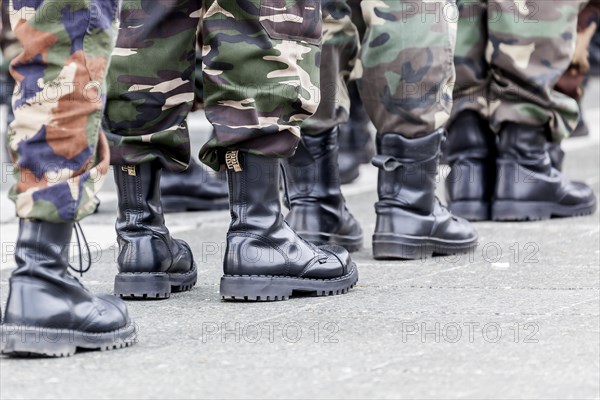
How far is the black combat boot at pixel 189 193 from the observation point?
4.69m

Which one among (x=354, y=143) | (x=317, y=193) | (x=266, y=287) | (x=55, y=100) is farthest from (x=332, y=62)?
(x=354, y=143)

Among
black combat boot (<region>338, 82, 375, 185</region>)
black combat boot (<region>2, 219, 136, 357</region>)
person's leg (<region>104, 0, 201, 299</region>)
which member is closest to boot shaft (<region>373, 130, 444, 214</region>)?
person's leg (<region>104, 0, 201, 299</region>)

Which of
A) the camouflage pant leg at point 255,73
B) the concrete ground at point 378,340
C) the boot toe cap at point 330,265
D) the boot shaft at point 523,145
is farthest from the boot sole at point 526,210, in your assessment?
the camouflage pant leg at point 255,73

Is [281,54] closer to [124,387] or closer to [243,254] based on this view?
[243,254]

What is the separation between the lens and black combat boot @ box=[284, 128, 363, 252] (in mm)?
3539

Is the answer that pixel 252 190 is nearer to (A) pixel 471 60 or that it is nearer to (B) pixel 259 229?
(B) pixel 259 229

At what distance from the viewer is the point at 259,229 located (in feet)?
9.57

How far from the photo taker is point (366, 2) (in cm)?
348

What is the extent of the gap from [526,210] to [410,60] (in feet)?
3.31

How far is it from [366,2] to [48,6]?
1.37m

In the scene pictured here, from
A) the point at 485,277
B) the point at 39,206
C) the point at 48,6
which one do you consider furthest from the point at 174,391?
the point at 485,277

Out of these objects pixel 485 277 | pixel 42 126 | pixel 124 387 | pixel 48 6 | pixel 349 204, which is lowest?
pixel 349 204

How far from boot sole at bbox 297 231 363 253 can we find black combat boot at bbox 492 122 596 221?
734 millimetres

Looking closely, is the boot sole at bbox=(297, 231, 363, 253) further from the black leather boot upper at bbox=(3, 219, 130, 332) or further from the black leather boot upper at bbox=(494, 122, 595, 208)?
the black leather boot upper at bbox=(3, 219, 130, 332)
